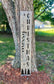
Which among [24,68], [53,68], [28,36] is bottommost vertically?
[53,68]

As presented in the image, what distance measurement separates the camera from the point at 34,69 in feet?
8.48

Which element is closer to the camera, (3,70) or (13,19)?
(13,19)

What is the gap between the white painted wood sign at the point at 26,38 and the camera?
6.81 feet

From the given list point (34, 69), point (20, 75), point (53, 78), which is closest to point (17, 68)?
point (20, 75)

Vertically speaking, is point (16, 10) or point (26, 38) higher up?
point (16, 10)

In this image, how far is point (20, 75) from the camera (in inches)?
96.1

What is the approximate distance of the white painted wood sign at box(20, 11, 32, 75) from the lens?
2.07m

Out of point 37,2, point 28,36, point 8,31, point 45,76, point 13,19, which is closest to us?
point 28,36

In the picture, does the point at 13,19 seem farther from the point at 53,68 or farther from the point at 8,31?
the point at 8,31

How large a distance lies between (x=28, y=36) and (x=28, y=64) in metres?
0.65

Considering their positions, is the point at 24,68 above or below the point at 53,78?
above

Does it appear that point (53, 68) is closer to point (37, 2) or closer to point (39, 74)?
point (39, 74)

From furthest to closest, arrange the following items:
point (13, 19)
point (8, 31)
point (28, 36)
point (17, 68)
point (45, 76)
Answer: point (8, 31) < point (17, 68) < point (45, 76) < point (13, 19) < point (28, 36)

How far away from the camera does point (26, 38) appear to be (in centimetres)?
218
